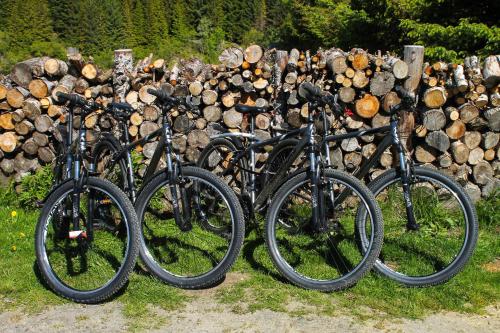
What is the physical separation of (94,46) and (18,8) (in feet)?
26.1

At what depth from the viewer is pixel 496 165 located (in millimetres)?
5805

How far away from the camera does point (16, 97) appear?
586 centimetres

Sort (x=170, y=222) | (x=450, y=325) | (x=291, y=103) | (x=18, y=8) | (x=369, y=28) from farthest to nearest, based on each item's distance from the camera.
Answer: (x=18, y=8), (x=369, y=28), (x=291, y=103), (x=170, y=222), (x=450, y=325)

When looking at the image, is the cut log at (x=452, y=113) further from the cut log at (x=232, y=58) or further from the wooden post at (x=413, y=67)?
the cut log at (x=232, y=58)

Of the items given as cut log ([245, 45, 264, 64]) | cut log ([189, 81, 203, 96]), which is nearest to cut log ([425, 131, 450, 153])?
cut log ([245, 45, 264, 64])

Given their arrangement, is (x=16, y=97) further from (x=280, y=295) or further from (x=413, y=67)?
(x=413, y=67)

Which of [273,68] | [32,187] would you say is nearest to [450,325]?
[273,68]

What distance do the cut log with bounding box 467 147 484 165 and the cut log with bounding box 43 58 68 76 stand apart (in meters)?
4.14

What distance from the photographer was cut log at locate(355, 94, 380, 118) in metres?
5.43

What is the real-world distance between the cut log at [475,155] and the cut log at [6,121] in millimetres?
4628

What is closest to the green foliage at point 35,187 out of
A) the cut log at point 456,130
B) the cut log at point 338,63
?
the cut log at point 338,63

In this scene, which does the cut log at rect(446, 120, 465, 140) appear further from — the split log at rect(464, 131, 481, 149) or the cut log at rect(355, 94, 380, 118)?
the cut log at rect(355, 94, 380, 118)

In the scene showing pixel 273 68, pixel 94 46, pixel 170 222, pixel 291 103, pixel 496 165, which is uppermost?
pixel 94 46

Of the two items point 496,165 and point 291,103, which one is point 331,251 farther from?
point 496,165
